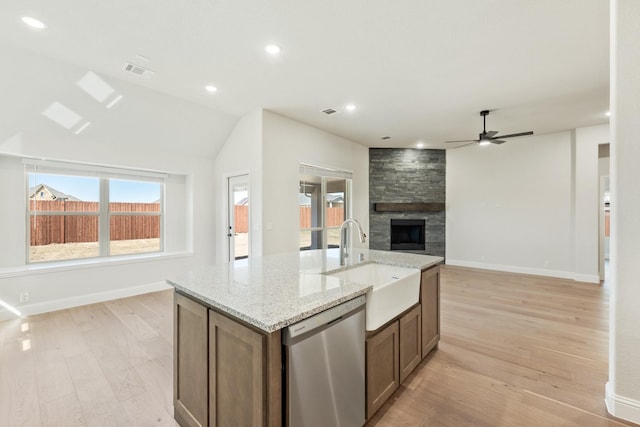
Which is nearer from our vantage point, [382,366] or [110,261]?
[382,366]

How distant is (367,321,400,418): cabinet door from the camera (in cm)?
173

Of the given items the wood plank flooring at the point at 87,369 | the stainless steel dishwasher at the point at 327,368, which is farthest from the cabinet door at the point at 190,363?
the stainless steel dishwasher at the point at 327,368

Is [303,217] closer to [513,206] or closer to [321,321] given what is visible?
[321,321]

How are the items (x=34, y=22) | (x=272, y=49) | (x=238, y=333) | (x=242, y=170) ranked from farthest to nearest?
(x=242, y=170) < (x=272, y=49) < (x=34, y=22) < (x=238, y=333)

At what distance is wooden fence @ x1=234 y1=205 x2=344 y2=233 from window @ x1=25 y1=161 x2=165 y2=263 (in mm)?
1393

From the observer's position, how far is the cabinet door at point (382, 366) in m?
1.73

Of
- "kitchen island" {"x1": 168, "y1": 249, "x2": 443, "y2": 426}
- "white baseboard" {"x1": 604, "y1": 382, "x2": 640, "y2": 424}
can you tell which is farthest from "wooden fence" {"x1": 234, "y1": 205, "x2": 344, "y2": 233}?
"white baseboard" {"x1": 604, "y1": 382, "x2": 640, "y2": 424}

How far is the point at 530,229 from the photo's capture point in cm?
599

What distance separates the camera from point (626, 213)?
5.97 feet

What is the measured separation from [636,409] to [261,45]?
3.96 metres

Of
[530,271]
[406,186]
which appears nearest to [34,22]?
[406,186]

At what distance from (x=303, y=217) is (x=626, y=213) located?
4258 mm

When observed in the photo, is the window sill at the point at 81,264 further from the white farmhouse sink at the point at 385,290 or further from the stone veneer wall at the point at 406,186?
the stone veneer wall at the point at 406,186

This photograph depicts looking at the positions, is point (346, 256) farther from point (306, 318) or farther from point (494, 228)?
point (494, 228)
